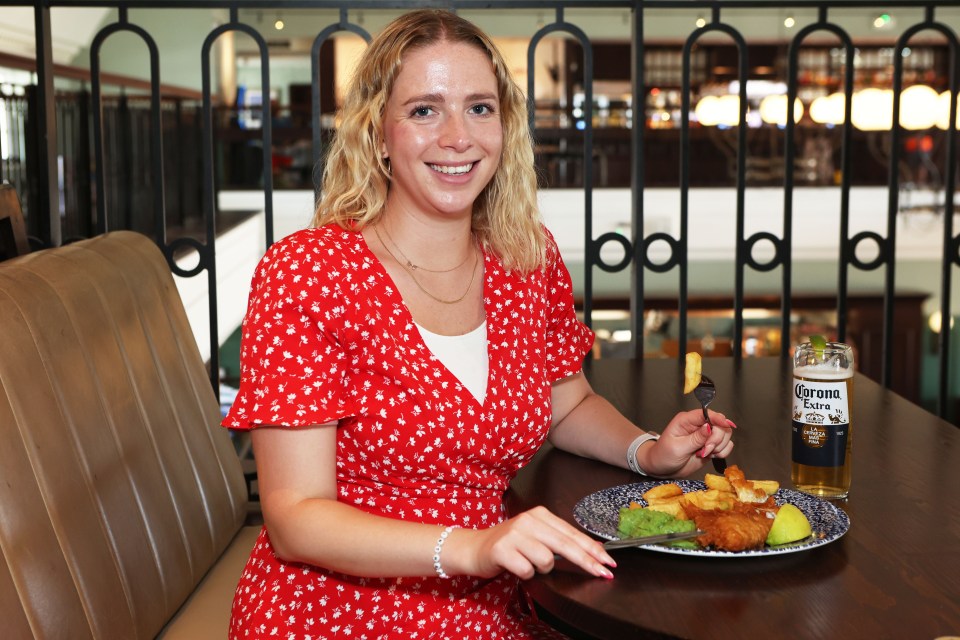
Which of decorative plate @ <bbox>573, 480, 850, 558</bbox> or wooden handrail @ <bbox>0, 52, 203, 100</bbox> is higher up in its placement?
wooden handrail @ <bbox>0, 52, 203, 100</bbox>

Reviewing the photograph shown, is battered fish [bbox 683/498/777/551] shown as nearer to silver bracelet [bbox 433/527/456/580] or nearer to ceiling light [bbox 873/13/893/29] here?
silver bracelet [bbox 433/527/456/580]

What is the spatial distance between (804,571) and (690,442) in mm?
327

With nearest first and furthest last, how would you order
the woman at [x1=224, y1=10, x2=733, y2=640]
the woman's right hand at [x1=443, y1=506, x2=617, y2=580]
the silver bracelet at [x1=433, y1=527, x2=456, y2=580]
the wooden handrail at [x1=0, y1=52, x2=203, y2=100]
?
the woman's right hand at [x1=443, y1=506, x2=617, y2=580]
the silver bracelet at [x1=433, y1=527, x2=456, y2=580]
the woman at [x1=224, y1=10, x2=733, y2=640]
the wooden handrail at [x1=0, y1=52, x2=203, y2=100]

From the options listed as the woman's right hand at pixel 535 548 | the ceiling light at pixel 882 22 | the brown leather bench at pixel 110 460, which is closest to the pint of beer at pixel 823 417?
the woman's right hand at pixel 535 548

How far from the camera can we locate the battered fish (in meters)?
1.08

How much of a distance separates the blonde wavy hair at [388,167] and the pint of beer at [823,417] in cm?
48

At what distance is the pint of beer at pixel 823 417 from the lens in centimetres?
124

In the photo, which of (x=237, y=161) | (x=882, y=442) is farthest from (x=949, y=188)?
(x=237, y=161)

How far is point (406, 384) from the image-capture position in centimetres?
136

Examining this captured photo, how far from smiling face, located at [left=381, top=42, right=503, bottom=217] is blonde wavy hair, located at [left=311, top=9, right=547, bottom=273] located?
2 cm

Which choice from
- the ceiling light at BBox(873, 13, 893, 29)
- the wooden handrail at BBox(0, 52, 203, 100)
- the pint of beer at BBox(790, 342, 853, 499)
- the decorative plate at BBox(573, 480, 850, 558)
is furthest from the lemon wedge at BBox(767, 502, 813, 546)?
the ceiling light at BBox(873, 13, 893, 29)

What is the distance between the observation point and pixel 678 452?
4.49 ft

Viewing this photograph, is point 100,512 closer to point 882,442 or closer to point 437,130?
point 437,130

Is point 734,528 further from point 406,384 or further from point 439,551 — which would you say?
point 406,384
